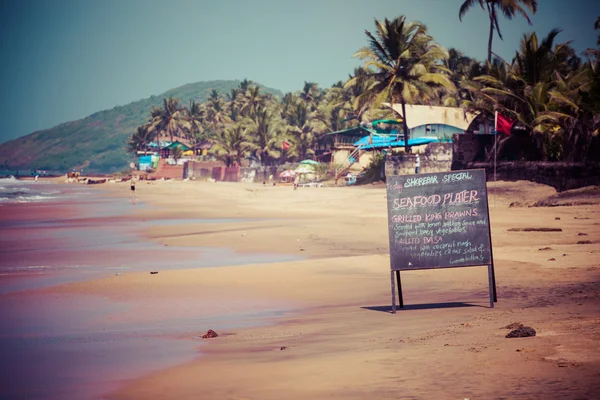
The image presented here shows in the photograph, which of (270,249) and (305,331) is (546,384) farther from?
(270,249)

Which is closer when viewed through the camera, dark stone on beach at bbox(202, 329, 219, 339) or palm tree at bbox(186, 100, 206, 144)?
dark stone on beach at bbox(202, 329, 219, 339)

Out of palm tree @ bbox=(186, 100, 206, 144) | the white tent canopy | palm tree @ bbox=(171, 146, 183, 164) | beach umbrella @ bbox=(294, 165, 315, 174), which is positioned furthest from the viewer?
palm tree @ bbox=(186, 100, 206, 144)

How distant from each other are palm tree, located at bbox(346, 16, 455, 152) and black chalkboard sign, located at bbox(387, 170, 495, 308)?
113 ft

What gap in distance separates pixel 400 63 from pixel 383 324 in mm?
37869

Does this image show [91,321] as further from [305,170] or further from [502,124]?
[305,170]

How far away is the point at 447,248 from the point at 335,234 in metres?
10.3

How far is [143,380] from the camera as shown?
17.9 feet

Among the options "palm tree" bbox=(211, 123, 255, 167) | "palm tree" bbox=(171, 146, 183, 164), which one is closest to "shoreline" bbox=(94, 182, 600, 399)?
"palm tree" bbox=(211, 123, 255, 167)

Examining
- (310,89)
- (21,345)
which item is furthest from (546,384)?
(310,89)

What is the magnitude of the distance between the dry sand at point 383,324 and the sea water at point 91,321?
267 mm

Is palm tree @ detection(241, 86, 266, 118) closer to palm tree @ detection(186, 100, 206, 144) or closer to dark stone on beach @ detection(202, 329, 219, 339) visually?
palm tree @ detection(186, 100, 206, 144)

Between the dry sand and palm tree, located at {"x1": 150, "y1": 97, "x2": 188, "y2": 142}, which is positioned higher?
palm tree, located at {"x1": 150, "y1": 97, "x2": 188, "y2": 142}

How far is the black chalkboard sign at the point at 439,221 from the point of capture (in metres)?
8.09

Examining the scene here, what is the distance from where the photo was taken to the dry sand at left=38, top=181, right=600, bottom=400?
4602 millimetres
